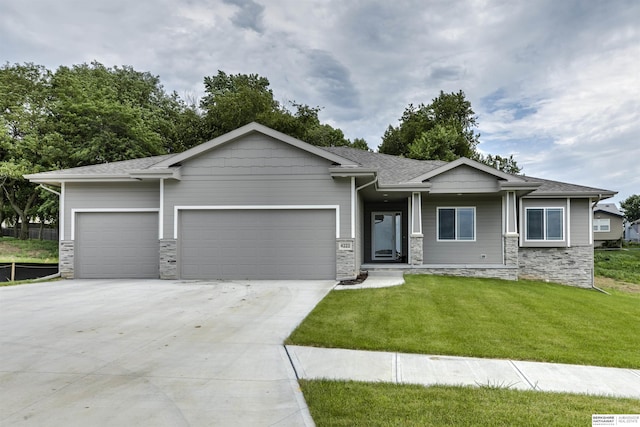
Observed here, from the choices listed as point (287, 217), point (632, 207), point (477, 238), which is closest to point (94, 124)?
point (287, 217)

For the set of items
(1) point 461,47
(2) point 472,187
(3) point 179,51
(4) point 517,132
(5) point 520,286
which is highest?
(3) point 179,51

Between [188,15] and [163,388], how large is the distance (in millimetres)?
14262

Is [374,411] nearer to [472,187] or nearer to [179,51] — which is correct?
[472,187]

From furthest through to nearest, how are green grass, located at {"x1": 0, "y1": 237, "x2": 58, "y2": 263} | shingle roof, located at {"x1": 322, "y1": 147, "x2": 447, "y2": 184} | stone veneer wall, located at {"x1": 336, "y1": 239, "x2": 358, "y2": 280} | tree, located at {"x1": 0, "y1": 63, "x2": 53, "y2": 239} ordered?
tree, located at {"x1": 0, "y1": 63, "x2": 53, "y2": 239}
green grass, located at {"x1": 0, "y1": 237, "x2": 58, "y2": 263}
shingle roof, located at {"x1": 322, "y1": 147, "x2": 447, "y2": 184}
stone veneer wall, located at {"x1": 336, "y1": 239, "x2": 358, "y2": 280}

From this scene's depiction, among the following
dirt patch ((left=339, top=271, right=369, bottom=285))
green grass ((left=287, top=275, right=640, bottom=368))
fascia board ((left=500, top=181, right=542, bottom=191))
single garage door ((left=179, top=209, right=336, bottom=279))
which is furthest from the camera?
fascia board ((left=500, top=181, right=542, bottom=191))

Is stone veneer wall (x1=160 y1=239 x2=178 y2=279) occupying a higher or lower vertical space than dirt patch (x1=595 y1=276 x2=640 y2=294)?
higher

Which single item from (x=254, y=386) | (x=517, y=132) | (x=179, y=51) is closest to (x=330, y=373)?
(x=254, y=386)

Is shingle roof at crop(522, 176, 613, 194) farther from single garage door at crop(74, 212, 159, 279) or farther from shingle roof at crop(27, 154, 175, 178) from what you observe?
single garage door at crop(74, 212, 159, 279)

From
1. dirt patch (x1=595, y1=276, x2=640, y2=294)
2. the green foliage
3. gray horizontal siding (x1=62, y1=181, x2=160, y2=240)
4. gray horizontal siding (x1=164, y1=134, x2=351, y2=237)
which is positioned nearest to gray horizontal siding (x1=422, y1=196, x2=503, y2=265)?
gray horizontal siding (x1=164, y1=134, x2=351, y2=237)

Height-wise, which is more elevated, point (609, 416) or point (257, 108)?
point (257, 108)

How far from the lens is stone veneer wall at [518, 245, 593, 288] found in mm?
14758

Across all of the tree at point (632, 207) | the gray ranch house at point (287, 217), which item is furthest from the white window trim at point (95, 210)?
the tree at point (632, 207)

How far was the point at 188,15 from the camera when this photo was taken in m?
14.6

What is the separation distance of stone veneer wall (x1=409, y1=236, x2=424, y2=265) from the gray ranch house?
4cm
